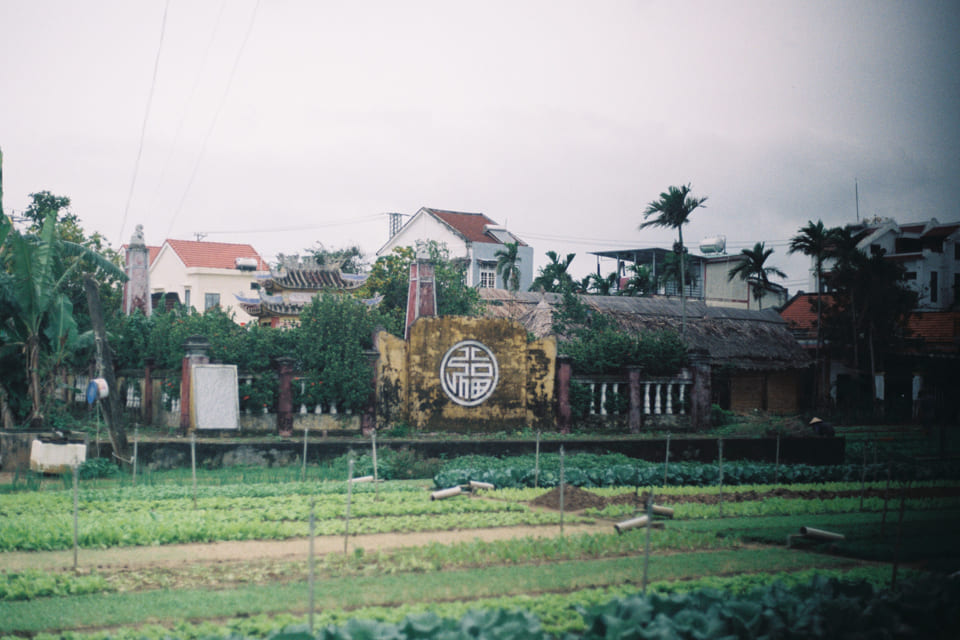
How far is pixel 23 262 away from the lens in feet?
63.0

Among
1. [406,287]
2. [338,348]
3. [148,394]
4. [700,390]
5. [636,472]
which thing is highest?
[406,287]

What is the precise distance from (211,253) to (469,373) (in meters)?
45.5

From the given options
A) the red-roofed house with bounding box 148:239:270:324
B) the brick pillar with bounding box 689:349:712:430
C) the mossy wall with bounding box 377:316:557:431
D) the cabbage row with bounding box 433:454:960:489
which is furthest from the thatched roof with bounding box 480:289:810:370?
the red-roofed house with bounding box 148:239:270:324

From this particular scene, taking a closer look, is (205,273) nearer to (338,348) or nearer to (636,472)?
(338,348)

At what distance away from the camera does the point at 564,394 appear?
23703mm

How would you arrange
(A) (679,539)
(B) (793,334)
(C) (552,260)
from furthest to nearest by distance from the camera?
(C) (552,260) → (B) (793,334) → (A) (679,539)

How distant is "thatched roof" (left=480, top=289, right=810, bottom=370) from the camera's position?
3625 cm

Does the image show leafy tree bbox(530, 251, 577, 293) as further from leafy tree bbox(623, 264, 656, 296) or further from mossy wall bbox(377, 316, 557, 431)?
mossy wall bbox(377, 316, 557, 431)

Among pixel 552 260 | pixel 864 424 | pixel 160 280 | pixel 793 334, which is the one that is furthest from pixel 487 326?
pixel 160 280

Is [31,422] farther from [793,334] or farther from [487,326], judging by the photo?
[793,334]

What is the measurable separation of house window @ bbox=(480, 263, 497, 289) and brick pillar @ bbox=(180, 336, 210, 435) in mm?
35188

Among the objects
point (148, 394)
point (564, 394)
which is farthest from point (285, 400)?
point (564, 394)

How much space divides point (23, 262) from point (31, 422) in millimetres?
3716

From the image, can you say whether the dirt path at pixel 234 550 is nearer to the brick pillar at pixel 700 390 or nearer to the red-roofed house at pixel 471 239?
the brick pillar at pixel 700 390
